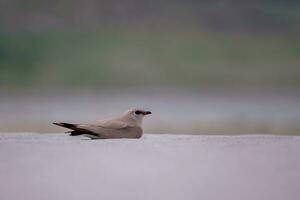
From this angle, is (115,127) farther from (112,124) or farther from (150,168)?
(150,168)

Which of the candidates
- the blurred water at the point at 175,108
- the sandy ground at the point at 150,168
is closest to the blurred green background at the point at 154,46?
the blurred water at the point at 175,108

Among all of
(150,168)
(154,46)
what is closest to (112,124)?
(150,168)

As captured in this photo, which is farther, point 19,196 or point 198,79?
point 198,79

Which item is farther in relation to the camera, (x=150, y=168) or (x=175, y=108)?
(x=175, y=108)

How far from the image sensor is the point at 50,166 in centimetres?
153

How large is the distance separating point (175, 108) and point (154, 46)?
0.69 ft

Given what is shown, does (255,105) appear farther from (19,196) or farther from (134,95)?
(19,196)

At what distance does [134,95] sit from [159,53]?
0.16 meters

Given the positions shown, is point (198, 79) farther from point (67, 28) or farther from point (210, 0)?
point (67, 28)

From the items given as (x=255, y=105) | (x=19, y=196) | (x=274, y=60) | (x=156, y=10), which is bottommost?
(x=19, y=196)

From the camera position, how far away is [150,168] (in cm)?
155

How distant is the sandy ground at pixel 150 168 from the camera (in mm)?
1496

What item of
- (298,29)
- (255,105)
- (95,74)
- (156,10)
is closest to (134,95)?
(95,74)

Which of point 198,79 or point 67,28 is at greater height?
point 67,28
